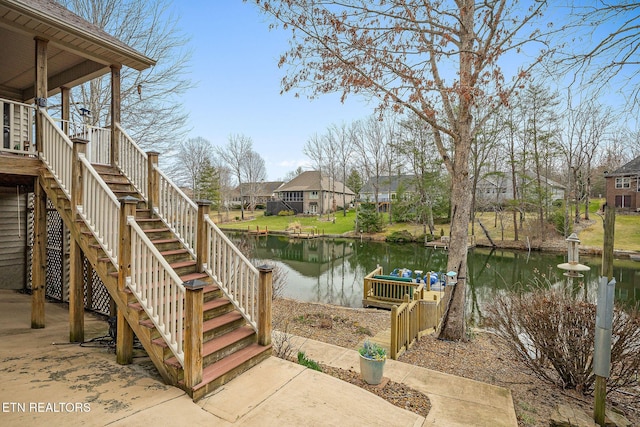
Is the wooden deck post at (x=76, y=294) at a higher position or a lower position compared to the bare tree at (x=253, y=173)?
lower

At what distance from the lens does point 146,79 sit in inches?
523

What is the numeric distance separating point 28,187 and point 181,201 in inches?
178

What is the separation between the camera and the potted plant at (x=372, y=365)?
13.1 feet

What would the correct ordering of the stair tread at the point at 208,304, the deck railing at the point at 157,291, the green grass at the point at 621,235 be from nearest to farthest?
the deck railing at the point at 157,291
the stair tread at the point at 208,304
the green grass at the point at 621,235

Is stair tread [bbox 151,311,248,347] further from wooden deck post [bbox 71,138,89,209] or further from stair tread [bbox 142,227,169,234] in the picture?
wooden deck post [bbox 71,138,89,209]

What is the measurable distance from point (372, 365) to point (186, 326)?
2.24 meters

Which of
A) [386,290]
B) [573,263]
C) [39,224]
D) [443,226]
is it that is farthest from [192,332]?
[443,226]

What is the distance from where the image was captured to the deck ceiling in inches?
184

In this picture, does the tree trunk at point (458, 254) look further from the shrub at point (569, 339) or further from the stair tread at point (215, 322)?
the stair tread at point (215, 322)

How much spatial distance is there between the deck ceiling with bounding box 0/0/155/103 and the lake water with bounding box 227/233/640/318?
32.7ft

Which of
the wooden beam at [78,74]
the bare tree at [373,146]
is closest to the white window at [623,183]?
the bare tree at [373,146]

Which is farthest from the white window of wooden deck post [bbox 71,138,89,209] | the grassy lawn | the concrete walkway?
wooden deck post [bbox 71,138,89,209]

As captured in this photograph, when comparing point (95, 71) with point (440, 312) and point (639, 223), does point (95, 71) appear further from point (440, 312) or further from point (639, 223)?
point (639, 223)

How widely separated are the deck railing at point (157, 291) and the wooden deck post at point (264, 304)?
105 centimetres
